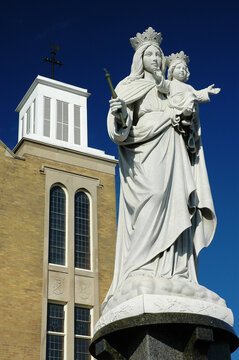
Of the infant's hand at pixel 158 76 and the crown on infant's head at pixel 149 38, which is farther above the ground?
the crown on infant's head at pixel 149 38

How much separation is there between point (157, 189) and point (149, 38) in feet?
6.47

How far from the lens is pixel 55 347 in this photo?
23.0 meters

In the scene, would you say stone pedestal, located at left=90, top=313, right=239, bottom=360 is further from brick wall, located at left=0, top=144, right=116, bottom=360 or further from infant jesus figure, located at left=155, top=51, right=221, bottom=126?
brick wall, located at left=0, top=144, right=116, bottom=360

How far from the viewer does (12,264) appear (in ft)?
77.8

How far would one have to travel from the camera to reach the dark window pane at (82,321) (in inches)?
933

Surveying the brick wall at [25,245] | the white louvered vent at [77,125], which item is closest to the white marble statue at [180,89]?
the brick wall at [25,245]

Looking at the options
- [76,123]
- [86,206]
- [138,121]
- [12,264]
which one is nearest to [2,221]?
[12,264]

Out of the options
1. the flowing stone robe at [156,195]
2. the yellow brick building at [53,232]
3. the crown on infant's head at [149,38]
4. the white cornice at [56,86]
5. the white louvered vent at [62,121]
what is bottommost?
the flowing stone robe at [156,195]

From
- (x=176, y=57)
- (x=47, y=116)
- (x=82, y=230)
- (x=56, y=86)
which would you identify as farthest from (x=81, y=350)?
(x=176, y=57)

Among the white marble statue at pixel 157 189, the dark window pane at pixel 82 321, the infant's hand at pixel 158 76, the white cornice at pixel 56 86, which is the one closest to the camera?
the white marble statue at pixel 157 189

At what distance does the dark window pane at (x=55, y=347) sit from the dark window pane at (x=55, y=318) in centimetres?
33

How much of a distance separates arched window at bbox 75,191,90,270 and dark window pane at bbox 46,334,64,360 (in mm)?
3251

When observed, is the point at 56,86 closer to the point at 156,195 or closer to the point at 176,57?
the point at 176,57

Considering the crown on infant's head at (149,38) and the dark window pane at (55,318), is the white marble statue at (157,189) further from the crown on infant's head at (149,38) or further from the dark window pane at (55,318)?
the dark window pane at (55,318)
